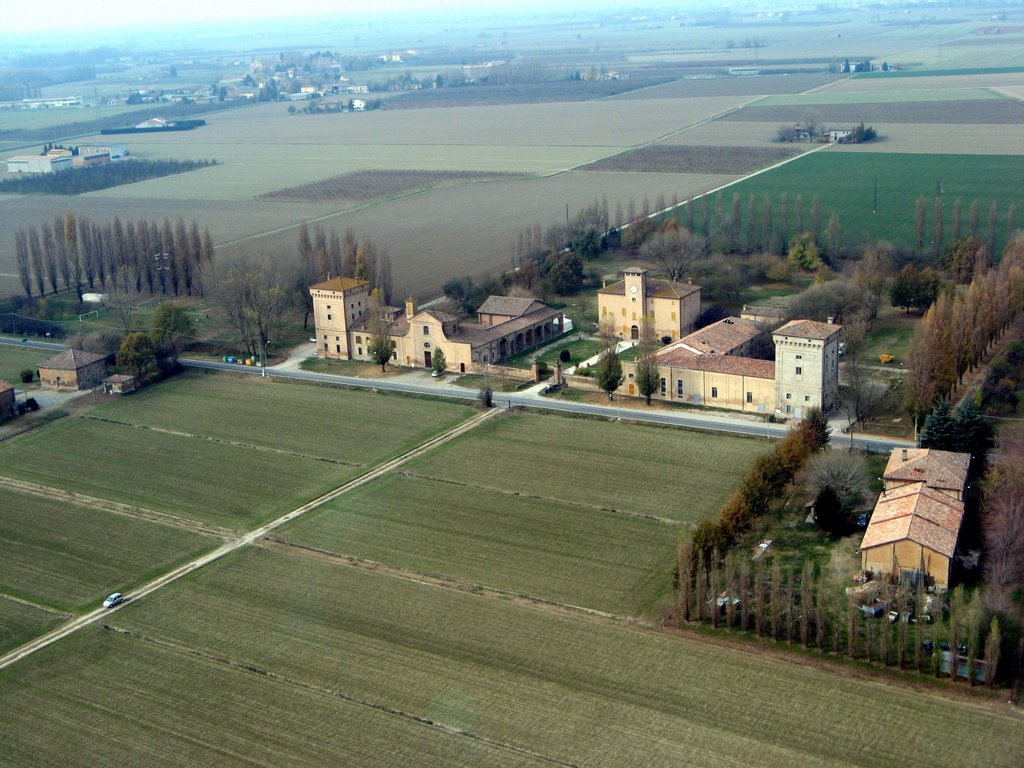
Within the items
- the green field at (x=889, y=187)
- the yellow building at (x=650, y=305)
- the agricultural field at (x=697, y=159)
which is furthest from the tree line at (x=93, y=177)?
the yellow building at (x=650, y=305)

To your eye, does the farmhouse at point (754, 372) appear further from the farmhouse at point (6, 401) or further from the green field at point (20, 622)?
the farmhouse at point (6, 401)

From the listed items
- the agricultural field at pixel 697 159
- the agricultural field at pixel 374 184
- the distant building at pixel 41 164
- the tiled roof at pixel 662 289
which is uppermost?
the distant building at pixel 41 164

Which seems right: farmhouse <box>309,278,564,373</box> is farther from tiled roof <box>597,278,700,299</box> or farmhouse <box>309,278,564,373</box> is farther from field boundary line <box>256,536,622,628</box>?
field boundary line <box>256,536,622,628</box>

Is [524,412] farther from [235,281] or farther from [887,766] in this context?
[887,766]

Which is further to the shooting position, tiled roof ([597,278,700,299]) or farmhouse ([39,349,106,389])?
tiled roof ([597,278,700,299])

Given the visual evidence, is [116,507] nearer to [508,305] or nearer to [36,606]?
[36,606]

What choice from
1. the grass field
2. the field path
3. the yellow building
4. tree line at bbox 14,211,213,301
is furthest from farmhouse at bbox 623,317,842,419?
tree line at bbox 14,211,213,301

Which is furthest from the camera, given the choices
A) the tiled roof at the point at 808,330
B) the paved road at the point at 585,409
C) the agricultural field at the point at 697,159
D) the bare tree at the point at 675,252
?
the agricultural field at the point at 697,159
